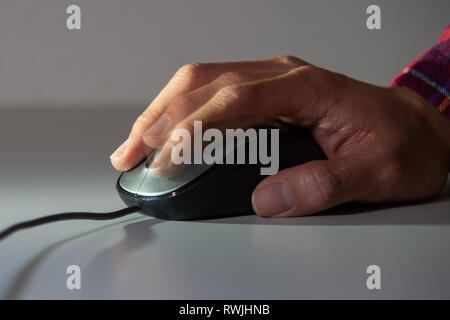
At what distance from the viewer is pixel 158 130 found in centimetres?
75

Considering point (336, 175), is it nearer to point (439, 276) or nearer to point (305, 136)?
point (305, 136)

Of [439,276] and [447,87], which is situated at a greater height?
[447,87]

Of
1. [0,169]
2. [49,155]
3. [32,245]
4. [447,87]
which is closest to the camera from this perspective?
[32,245]

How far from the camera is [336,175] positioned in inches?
29.8

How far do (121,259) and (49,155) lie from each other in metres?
0.71

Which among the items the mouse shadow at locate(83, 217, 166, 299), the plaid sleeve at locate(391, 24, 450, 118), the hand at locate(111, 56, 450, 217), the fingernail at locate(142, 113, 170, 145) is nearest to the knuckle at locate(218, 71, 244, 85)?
the hand at locate(111, 56, 450, 217)

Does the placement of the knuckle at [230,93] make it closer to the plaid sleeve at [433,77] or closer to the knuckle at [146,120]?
the knuckle at [146,120]

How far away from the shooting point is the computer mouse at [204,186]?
0.74 meters

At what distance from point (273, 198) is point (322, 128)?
0.13 metres

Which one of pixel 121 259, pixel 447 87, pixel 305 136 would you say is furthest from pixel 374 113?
pixel 121 259

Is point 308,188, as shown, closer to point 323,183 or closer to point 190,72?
point 323,183

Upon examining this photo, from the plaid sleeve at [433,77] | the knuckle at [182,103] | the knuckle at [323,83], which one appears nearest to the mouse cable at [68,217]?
the knuckle at [182,103]

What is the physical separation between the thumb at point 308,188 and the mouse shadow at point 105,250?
15 cm

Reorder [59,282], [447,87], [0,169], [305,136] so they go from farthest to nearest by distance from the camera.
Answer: [0,169], [447,87], [305,136], [59,282]
